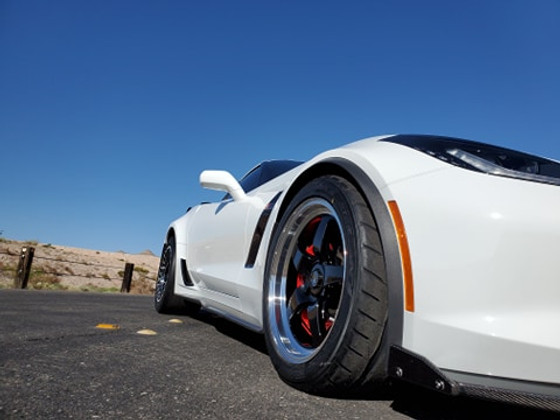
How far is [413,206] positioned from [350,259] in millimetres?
280

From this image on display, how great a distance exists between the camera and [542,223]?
131cm

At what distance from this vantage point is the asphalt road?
1323mm

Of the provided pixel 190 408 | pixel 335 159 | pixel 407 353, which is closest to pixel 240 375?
pixel 190 408

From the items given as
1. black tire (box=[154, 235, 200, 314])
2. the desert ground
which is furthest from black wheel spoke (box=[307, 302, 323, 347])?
the desert ground

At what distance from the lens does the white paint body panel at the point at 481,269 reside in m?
1.24

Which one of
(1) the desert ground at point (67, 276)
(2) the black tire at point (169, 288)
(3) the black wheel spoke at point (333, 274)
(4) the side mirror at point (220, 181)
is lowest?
(1) the desert ground at point (67, 276)

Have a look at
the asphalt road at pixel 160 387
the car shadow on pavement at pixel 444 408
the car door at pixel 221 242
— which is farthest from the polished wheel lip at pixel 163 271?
the car shadow on pavement at pixel 444 408

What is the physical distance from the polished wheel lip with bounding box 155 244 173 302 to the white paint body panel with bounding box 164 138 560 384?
3.05m

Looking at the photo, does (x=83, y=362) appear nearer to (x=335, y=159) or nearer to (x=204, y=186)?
(x=335, y=159)

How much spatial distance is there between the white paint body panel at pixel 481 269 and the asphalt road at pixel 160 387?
0.39 m

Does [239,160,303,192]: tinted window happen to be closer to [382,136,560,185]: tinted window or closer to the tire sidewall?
the tire sidewall

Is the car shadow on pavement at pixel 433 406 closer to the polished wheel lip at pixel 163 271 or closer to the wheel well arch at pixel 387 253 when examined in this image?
the wheel well arch at pixel 387 253

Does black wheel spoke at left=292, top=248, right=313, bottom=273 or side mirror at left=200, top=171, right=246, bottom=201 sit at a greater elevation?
side mirror at left=200, top=171, right=246, bottom=201

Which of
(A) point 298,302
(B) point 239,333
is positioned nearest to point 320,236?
(A) point 298,302
